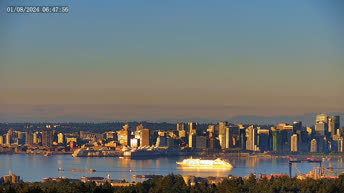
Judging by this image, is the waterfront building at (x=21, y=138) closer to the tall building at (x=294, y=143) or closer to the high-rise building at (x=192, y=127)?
the high-rise building at (x=192, y=127)

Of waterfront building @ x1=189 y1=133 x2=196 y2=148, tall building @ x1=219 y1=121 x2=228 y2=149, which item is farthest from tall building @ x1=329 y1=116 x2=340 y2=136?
waterfront building @ x1=189 y1=133 x2=196 y2=148

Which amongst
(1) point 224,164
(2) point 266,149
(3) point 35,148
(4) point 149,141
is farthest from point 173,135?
(1) point 224,164

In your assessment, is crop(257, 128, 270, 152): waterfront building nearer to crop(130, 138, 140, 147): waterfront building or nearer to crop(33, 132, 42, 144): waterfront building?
crop(130, 138, 140, 147): waterfront building

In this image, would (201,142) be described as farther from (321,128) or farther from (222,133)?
(321,128)

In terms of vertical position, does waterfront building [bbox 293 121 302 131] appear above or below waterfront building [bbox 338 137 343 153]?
above

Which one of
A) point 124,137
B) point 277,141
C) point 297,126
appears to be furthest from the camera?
point 297,126

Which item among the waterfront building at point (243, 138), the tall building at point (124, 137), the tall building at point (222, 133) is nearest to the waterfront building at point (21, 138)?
the tall building at point (124, 137)

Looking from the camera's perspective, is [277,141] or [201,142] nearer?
[201,142]

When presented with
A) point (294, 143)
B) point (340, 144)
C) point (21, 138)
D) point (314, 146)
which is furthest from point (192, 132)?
point (21, 138)

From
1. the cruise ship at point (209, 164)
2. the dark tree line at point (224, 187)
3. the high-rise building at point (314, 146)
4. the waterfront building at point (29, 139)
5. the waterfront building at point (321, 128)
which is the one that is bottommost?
the dark tree line at point (224, 187)

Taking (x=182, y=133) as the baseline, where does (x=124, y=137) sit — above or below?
below

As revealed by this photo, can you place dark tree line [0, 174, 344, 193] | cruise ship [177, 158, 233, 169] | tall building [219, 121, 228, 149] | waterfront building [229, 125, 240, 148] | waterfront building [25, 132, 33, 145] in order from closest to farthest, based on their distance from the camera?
dark tree line [0, 174, 344, 193], cruise ship [177, 158, 233, 169], waterfront building [25, 132, 33, 145], tall building [219, 121, 228, 149], waterfront building [229, 125, 240, 148]
